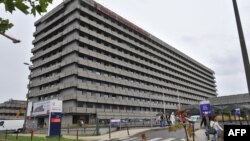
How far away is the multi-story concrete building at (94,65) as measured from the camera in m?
54.4

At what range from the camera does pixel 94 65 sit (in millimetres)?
57625

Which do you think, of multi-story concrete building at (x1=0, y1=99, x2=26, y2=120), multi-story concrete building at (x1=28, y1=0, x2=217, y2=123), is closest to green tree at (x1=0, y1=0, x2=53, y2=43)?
multi-story concrete building at (x1=28, y1=0, x2=217, y2=123)

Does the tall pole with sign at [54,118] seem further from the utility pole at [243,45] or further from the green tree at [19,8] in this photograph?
the green tree at [19,8]

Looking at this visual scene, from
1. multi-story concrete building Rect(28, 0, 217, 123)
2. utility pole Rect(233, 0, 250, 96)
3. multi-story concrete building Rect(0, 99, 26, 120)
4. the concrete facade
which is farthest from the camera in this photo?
multi-story concrete building Rect(0, 99, 26, 120)

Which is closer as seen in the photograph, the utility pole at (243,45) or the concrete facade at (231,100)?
the utility pole at (243,45)

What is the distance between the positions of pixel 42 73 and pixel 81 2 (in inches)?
696

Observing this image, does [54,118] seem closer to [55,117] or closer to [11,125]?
[55,117]

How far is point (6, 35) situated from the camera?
277 centimetres

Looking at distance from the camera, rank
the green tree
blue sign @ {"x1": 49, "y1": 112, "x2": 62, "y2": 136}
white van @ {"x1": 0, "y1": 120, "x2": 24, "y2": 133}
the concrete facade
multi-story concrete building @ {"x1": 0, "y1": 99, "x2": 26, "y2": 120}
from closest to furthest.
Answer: the green tree → blue sign @ {"x1": 49, "y1": 112, "x2": 62, "y2": 136} → white van @ {"x1": 0, "y1": 120, "x2": 24, "y2": 133} → the concrete facade → multi-story concrete building @ {"x1": 0, "y1": 99, "x2": 26, "y2": 120}

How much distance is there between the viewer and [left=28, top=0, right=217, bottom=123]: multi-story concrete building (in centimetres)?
5441

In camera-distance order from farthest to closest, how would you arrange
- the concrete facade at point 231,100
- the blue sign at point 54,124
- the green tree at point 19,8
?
the concrete facade at point 231,100 < the blue sign at point 54,124 < the green tree at point 19,8

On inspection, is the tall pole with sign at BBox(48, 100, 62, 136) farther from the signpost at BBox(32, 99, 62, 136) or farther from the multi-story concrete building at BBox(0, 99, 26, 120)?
the multi-story concrete building at BBox(0, 99, 26, 120)

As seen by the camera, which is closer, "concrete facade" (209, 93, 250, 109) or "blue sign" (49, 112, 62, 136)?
"blue sign" (49, 112, 62, 136)

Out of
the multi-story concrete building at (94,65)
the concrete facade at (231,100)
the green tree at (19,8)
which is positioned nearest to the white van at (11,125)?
the multi-story concrete building at (94,65)
